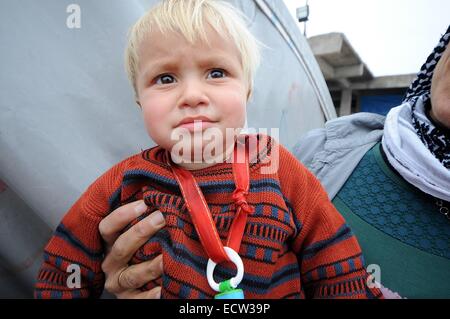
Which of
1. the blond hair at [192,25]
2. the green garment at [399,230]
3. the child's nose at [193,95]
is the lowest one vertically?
the green garment at [399,230]

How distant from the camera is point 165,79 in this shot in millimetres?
580

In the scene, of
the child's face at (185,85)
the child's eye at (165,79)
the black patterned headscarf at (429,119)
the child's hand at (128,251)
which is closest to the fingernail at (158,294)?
the child's hand at (128,251)

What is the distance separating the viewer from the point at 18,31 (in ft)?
2.34

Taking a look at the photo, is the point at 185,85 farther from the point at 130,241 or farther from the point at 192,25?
the point at 130,241

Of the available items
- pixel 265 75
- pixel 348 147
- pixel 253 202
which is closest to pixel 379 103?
pixel 265 75

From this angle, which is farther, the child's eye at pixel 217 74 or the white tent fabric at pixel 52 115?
the white tent fabric at pixel 52 115

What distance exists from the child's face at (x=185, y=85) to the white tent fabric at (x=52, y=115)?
0.33 m

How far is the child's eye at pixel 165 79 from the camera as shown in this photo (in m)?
0.58

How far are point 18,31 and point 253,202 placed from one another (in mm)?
707

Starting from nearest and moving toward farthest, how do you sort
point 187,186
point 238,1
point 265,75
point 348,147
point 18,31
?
point 187,186, point 18,31, point 348,147, point 238,1, point 265,75

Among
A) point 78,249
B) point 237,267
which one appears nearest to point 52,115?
point 78,249

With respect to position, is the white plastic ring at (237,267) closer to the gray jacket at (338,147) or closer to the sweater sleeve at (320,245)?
the sweater sleeve at (320,245)

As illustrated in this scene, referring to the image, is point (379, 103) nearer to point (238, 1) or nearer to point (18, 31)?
point (238, 1)

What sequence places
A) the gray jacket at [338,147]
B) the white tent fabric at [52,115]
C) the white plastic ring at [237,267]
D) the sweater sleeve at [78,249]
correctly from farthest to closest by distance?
the gray jacket at [338,147] → the white tent fabric at [52,115] → the sweater sleeve at [78,249] → the white plastic ring at [237,267]
